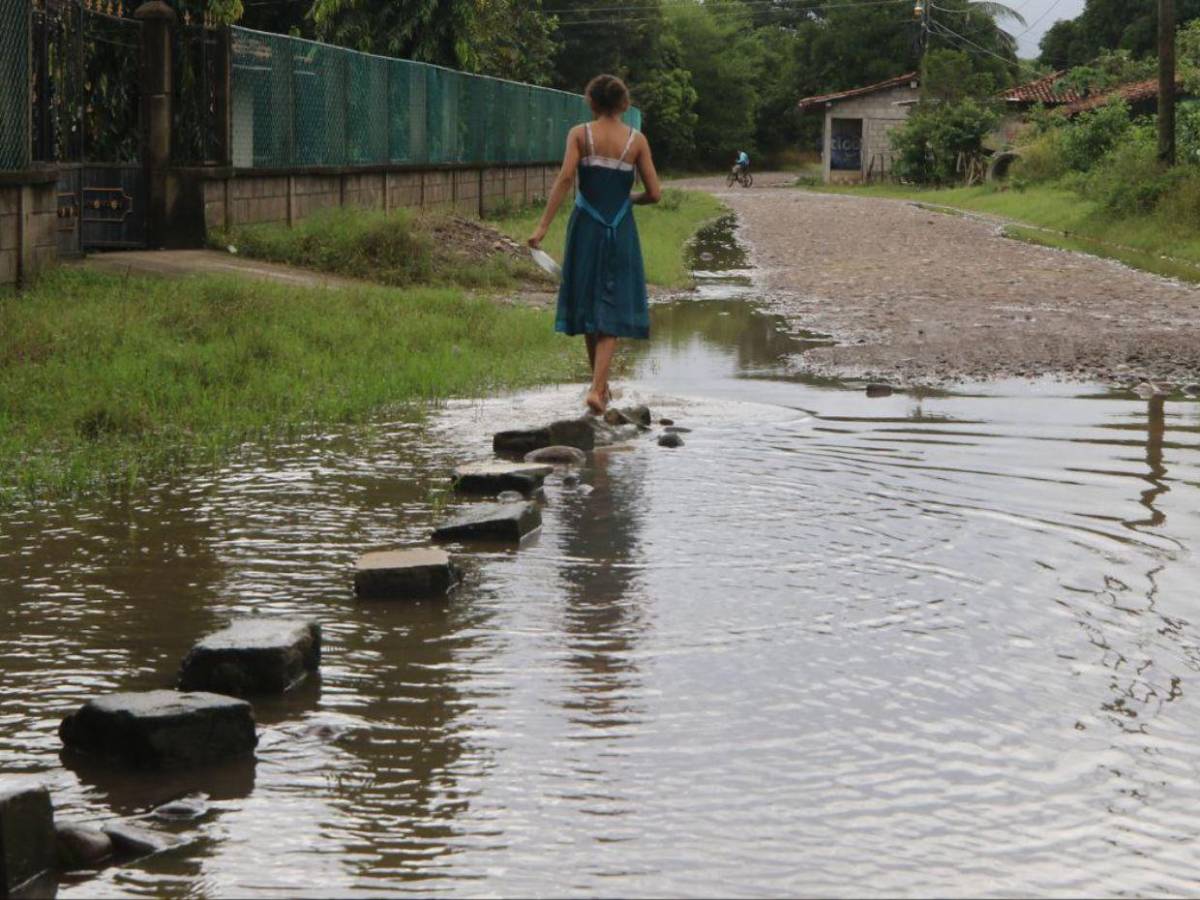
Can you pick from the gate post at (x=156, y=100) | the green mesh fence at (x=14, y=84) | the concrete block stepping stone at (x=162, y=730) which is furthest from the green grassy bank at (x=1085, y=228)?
the concrete block stepping stone at (x=162, y=730)

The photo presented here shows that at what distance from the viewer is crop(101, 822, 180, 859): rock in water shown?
3.51 meters

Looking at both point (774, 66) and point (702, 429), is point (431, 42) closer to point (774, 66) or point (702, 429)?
point (702, 429)

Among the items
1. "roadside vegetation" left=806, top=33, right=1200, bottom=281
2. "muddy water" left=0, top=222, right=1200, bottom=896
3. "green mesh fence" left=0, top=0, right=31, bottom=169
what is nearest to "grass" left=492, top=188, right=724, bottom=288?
"green mesh fence" left=0, top=0, right=31, bottom=169

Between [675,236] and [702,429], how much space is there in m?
20.9

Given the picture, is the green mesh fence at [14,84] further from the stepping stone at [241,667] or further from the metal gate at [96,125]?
the stepping stone at [241,667]

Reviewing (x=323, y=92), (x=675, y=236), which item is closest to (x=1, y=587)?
(x=323, y=92)

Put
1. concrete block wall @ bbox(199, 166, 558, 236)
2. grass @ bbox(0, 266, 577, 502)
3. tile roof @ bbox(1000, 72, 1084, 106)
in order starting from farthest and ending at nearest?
tile roof @ bbox(1000, 72, 1084, 106)
concrete block wall @ bbox(199, 166, 558, 236)
grass @ bbox(0, 266, 577, 502)

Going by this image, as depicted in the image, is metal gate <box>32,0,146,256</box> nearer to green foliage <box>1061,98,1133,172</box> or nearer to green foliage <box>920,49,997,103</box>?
green foliage <box>1061,98,1133,172</box>

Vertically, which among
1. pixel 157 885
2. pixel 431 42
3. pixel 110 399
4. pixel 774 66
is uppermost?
pixel 774 66

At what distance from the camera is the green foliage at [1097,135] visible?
41688 millimetres

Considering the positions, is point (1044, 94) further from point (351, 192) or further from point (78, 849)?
point (78, 849)

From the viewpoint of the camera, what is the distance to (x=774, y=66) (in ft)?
325

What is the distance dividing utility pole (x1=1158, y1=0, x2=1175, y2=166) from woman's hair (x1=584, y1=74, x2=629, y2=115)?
24.5 m

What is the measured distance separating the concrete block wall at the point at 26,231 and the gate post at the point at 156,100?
2.98 meters
